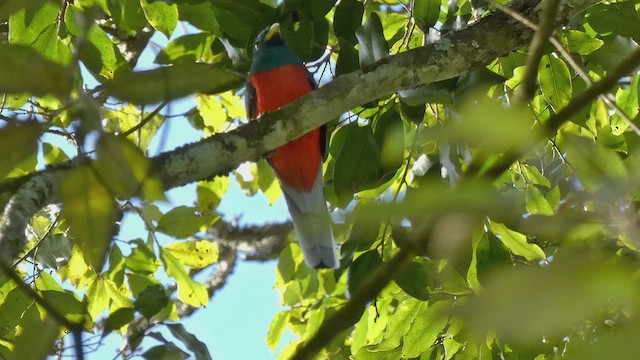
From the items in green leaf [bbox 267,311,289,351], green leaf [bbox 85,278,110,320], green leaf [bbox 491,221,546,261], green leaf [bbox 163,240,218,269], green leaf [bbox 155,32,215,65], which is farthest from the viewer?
green leaf [bbox 267,311,289,351]

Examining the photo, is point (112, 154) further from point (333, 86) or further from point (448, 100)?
point (333, 86)

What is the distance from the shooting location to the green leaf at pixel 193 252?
10.2 feet

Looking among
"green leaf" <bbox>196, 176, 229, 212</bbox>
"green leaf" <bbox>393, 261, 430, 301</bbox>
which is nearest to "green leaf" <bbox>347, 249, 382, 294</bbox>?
"green leaf" <bbox>393, 261, 430, 301</bbox>

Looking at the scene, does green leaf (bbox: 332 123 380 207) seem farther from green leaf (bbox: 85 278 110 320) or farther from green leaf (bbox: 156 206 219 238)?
green leaf (bbox: 85 278 110 320)

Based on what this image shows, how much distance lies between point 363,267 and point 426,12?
2.81 feet

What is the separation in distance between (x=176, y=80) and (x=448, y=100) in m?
1.07

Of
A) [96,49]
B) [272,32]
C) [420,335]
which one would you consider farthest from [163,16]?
[272,32]

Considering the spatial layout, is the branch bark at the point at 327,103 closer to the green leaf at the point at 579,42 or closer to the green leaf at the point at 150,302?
the green leaf at the point at 579,42

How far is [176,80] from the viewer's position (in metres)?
0.72

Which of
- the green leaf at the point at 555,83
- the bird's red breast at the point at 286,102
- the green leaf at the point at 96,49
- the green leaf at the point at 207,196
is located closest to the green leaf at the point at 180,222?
the green leaf at the point at 207,196

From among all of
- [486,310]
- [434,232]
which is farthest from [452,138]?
[486,310]

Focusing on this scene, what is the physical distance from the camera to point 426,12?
243 cm

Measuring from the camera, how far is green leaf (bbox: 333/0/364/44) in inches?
101

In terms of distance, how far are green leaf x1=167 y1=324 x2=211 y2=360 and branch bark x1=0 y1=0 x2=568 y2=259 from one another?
43cm
